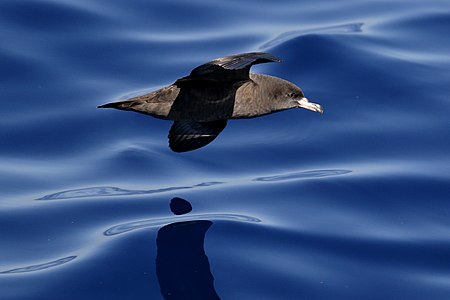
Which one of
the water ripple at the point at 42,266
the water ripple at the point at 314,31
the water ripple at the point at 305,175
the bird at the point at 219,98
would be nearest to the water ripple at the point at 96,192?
the water ripple at the point at 305,175

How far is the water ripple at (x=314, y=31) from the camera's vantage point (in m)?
11.1

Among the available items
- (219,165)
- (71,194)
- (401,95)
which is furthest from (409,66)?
(71,194)

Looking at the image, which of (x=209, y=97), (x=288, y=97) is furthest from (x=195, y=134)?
(x=288, y=97)

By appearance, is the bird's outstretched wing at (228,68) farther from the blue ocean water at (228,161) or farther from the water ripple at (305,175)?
the water ripple at (305,175)

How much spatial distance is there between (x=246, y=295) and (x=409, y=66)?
153 inches

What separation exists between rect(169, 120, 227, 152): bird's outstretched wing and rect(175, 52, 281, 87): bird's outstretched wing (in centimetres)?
64

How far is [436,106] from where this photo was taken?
10.4 m

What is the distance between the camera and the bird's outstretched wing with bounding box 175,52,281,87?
739 cm

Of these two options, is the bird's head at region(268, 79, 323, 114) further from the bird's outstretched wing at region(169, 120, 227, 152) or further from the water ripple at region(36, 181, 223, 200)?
the water ripple at region(36, 181, 223, 200)

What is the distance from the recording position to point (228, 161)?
9781mm

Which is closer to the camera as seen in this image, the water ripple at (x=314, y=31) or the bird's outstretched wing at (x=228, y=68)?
the bird's outstretched wing at (x=228, y=68)

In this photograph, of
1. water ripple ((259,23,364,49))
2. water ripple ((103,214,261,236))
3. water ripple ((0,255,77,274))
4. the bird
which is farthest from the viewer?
water ripple ((259,23,364,49))

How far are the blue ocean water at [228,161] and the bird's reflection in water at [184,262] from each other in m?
0.01

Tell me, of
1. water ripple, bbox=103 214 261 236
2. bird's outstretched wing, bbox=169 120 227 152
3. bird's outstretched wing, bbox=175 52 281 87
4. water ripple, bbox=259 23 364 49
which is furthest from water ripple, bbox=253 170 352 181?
water ripple, bbox=259 23 364 49
